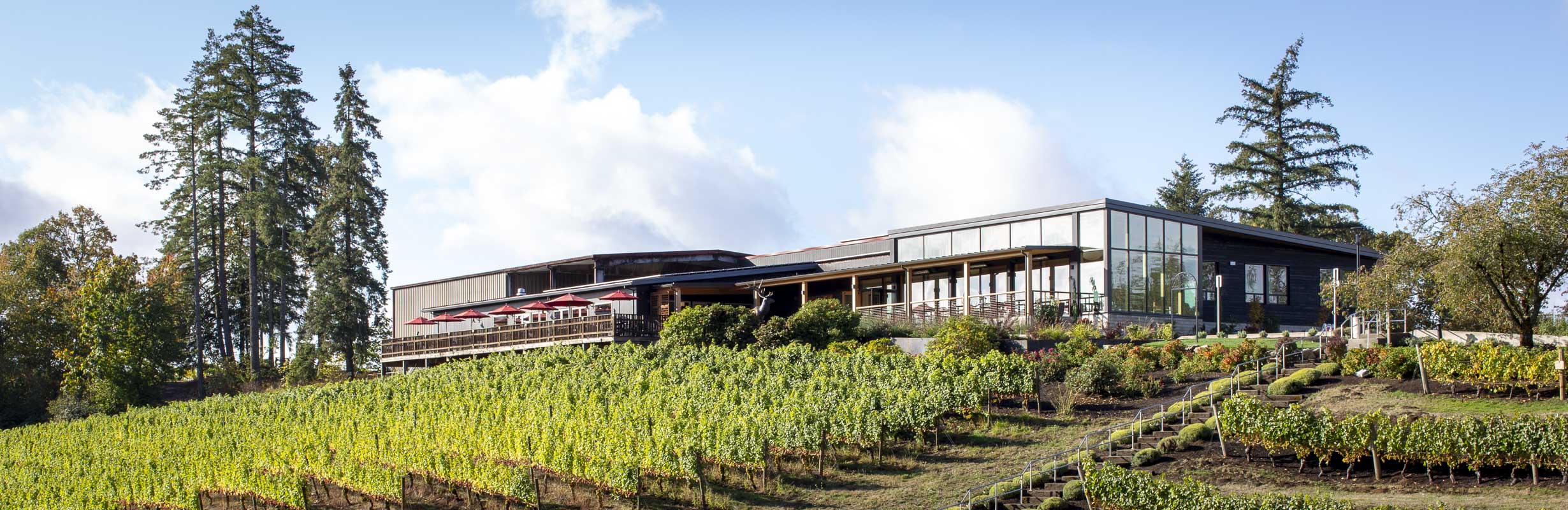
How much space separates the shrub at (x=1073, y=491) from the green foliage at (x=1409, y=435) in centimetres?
274

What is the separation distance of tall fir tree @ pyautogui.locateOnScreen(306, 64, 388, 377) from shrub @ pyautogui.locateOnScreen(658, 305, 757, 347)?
71.5 feet

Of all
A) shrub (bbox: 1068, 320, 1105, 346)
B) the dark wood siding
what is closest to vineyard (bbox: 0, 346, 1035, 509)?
shrub (bbox: 1068, 320, 1105, 346)

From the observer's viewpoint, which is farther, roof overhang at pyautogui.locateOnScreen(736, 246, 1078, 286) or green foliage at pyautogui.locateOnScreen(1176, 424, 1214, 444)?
roof overhang at pyautogui.locateOnScreen(736, 246, 1078, 286)

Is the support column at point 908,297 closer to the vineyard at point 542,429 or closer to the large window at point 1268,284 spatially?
the vineyard at point 542,429

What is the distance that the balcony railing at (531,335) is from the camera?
107 ft

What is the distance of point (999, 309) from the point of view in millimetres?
31375

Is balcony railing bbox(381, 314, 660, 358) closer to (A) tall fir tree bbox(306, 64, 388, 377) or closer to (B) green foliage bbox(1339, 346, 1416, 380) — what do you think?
(A) tall fir tree bbox(306, 64, 388, 377)

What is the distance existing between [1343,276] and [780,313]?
17808 millimetres

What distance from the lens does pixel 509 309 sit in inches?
1468

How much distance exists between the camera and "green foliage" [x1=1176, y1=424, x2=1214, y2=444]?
1769cm

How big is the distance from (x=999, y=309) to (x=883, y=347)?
536 cm

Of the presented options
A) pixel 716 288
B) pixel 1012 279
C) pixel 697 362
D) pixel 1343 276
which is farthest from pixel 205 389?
pixel 1343 276

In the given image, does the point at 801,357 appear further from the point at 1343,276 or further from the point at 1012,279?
the point at 1343,276

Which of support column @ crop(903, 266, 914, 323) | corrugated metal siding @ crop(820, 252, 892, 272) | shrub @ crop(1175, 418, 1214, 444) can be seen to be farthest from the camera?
corrugated metal siding @ crop(820, 252, 892, 272)
